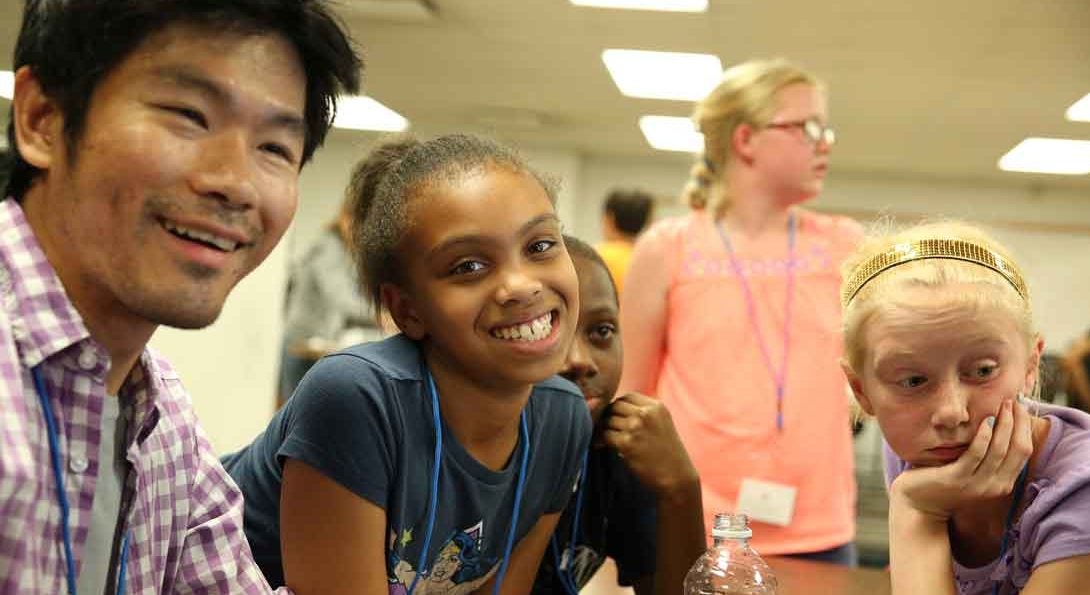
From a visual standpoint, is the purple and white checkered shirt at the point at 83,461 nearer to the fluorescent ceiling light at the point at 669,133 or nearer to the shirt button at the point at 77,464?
the shirt button at the point at 77,464

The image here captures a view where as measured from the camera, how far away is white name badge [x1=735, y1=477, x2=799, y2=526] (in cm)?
257

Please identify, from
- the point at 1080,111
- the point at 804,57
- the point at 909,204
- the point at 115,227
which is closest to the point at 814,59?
the point at 804,57

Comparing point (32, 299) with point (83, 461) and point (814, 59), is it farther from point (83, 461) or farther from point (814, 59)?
point (814, 59)

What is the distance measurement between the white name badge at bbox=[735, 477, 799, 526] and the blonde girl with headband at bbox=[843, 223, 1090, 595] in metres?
1.03

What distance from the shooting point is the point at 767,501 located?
259cm

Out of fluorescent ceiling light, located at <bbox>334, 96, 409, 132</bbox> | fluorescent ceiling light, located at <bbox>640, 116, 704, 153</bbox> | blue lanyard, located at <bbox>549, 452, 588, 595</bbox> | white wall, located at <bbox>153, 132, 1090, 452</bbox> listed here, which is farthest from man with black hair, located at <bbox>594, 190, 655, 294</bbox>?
blue lanyard, located at <bbox>549, 452, 588, 595</bbox>

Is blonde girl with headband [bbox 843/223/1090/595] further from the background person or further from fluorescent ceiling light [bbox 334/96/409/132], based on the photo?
fluorescent ceiling light [bbox 334/96/409/132]

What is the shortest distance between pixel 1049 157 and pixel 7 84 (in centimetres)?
972

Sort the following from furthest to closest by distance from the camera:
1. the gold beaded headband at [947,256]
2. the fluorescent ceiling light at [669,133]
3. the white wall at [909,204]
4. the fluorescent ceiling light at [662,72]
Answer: the white wall at [909,204] → the fluorescent ceiling light at [669,133] → the fluorescent ceiling light at [662,72] → the gold beaded headband at [947,256]

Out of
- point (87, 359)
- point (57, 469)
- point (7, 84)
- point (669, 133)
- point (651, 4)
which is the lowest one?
point (57, 469)

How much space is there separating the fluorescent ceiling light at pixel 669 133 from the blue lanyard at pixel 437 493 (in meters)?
7.90

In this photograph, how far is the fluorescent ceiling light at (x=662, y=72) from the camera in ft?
24.6

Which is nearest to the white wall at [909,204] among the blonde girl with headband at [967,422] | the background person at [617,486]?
the background person at [617,486]

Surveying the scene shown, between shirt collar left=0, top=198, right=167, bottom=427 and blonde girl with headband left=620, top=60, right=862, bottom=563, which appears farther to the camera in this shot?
blonde girl with headband left=620, top=60, right=862, bottom=563
